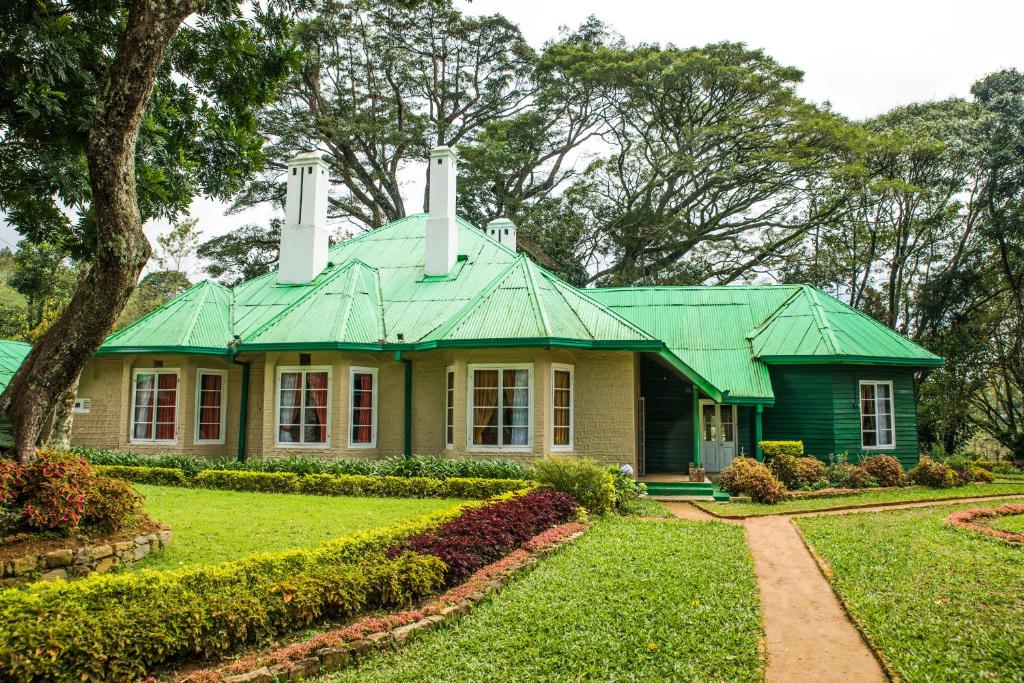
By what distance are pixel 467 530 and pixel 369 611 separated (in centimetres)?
213

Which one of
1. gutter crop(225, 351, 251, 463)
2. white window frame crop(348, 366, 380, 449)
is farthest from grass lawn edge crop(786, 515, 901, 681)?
gutter crop(225, 351, 251, 463)

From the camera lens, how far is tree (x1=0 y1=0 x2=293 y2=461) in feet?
25.6

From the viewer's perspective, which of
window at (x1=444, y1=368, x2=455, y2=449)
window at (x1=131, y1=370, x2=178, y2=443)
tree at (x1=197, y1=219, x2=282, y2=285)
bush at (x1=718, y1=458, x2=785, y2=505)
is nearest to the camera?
bush at (x1=718, y1=458, x2=785, y2=505)

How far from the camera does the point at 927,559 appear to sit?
8828mm

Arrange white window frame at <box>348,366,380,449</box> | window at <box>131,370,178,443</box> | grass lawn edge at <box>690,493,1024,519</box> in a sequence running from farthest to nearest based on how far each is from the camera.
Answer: window at <box>131,370,178,443</box> → white window frame at <box>348,366,380,449</box> → grass lawn edge at <box>690,493,1024,519</box>

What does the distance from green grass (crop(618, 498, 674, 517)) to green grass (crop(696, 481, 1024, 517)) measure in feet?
2.94

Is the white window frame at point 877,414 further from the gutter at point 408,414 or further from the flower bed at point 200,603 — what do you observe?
the flower bed at point 200,603

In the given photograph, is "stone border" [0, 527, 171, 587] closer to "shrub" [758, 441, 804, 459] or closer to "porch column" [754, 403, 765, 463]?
"shrub" [758, 441, 804, 459]

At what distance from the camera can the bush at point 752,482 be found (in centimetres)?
1433

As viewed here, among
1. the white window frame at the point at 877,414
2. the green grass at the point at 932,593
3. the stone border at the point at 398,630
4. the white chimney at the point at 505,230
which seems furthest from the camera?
the white chimney at the point at 505,230

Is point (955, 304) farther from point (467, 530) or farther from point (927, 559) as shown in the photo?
point (467, 530)

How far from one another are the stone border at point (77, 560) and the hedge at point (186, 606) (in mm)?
1107

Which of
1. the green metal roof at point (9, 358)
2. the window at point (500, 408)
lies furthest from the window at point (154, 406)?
the window at point (500, 408)

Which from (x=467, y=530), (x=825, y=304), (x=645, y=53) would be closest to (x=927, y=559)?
(x=467, y=530)
